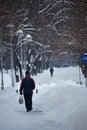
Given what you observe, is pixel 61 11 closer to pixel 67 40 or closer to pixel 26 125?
pixel 67 40

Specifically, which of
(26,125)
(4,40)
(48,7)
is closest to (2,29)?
(4,40)

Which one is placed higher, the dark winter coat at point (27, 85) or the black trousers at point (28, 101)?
the dark winter coat at point (27, 85)

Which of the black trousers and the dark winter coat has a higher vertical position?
the dark winter coat

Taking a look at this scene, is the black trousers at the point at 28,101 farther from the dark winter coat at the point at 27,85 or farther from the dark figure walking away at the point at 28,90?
the dark winter coat at the point at 27,85

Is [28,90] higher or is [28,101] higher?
[28,90]

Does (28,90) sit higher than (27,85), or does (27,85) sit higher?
(27,85)

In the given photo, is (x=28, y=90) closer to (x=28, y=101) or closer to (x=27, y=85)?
(x=27, y=85)

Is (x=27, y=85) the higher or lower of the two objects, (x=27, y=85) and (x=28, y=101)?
the higher

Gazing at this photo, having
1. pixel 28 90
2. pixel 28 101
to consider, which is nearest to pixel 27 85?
pixel 28 90

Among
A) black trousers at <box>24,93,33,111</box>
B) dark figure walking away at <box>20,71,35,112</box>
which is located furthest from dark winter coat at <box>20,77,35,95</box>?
black trousers at <box>24,93,33,111</box>

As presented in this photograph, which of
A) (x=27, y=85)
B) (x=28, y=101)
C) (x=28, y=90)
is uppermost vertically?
(x=27, y=85)

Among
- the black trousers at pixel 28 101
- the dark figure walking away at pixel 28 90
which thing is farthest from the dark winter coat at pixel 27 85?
the black trousers at pixel 28 101

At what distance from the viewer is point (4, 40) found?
43.3 meters

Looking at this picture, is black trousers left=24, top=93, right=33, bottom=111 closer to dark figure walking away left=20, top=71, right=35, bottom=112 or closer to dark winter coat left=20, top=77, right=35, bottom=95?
dark figure walking away left=20, top=71, right=35, bottom=112
